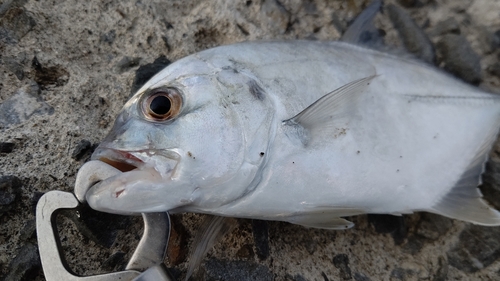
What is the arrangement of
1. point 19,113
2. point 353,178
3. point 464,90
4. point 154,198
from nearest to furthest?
point 154,198
point 353,178
point 19,113
point 464,90

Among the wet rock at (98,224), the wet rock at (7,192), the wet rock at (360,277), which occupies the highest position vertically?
the wet rock at (7,192)

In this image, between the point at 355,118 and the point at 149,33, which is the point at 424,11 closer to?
the point at 355,118

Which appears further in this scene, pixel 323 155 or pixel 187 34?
pixel 187 34

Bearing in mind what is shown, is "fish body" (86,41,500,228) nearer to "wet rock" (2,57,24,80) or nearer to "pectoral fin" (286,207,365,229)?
"pectoral fin" (286,207,365,229)

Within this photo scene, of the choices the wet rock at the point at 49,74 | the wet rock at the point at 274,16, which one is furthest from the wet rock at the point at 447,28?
the wet rock at the point at 49,74

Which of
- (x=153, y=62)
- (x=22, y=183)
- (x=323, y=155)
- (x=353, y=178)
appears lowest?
(x=353, y=178)

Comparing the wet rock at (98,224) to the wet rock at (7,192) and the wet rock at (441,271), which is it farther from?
the wet rock at (441,271)

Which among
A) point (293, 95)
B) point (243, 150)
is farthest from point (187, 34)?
point (243, 150)

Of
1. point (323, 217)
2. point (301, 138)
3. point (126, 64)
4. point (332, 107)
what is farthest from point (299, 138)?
point (126, 64)
